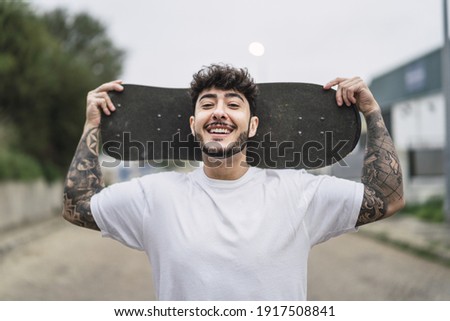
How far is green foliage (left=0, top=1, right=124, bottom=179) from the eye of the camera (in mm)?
18594

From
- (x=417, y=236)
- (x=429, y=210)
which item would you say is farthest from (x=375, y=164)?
(x=429, y=210)

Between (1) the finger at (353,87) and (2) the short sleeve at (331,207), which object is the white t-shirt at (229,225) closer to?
(2) the short sleeve at (331,207)

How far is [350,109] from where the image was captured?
2793mm

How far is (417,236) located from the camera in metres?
13.8

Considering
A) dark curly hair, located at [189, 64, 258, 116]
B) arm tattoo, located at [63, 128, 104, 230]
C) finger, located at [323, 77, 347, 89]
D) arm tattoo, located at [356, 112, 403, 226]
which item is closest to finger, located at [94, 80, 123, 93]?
arm tattoo, located at [63, 128, 104, 230]

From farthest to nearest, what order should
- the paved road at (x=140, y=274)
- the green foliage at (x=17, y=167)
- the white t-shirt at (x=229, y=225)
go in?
1. the green foliage at (x=17, y=167)
2. the paved road at (x=140, y=274)
3. the white t-shirt at (x=229, y=225)

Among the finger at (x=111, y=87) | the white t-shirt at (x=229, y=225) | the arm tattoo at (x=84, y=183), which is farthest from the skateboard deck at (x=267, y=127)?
the white t-shirt at (x=229, y=225)

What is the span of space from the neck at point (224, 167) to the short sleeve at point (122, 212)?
312 mm

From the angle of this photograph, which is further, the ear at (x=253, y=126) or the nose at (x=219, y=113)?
the ear at (x=253, y=126)

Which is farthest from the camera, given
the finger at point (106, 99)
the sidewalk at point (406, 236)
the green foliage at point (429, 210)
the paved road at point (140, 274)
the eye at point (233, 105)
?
the green foliage at point (429, 210)

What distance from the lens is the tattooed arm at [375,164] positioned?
249 centimetres

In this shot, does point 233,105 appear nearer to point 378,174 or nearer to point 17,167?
point 378,174
